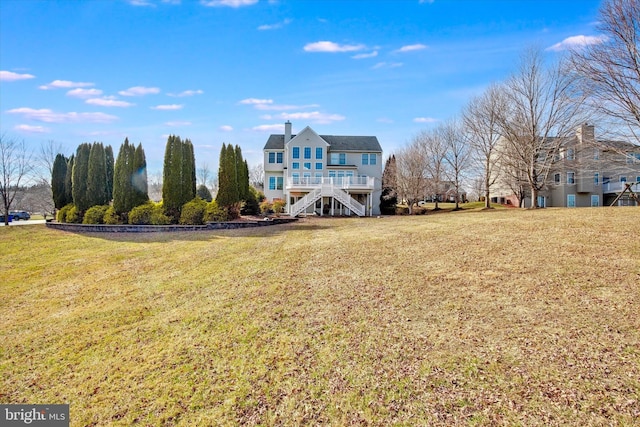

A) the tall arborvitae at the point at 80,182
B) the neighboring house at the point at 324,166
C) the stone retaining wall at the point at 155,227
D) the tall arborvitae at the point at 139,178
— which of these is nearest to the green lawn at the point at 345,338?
the stone retaining wall at the point at 155,227

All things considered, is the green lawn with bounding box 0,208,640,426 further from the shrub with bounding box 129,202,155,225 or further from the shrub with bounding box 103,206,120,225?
the shrub with bounding box 103,206,120,225

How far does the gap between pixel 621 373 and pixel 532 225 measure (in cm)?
992

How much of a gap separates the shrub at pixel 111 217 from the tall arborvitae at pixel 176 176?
291cm

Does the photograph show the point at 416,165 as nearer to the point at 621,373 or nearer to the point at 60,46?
the point at 60,46

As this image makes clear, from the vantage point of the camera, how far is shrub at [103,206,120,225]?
19406 mm

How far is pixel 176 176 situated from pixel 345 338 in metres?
17.8

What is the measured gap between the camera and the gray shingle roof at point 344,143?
3375cm

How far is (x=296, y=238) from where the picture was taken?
13836mm

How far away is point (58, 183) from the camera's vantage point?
81.4ft

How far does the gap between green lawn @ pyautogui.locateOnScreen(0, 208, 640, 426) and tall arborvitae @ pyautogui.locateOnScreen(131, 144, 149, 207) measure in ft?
36.5

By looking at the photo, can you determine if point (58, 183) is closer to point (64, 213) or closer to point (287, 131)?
point (64, 213)

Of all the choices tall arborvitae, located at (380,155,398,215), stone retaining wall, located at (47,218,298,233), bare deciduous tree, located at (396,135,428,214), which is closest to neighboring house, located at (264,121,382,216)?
tall arborvitae, located at (380,155,398,215)

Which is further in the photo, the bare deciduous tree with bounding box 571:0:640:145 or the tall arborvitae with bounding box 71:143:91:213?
the tall arborvitae with bounding box 71:143:91:213

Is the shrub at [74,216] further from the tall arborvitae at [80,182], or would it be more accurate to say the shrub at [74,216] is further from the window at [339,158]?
the window at [339,158]
